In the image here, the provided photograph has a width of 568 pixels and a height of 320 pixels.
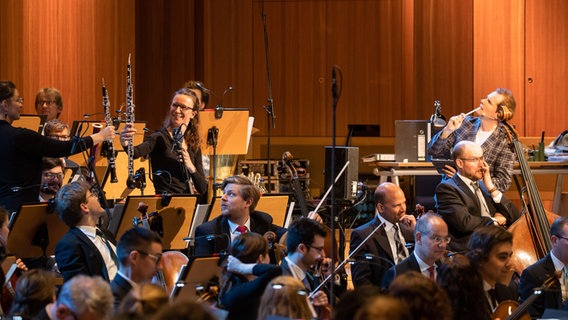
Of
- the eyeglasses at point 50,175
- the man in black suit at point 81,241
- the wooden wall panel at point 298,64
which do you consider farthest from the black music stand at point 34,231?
the wooden wall panel at point 298,64

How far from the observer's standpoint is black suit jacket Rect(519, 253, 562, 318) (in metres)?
4.38

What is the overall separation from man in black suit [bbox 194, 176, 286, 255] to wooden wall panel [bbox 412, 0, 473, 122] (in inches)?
209

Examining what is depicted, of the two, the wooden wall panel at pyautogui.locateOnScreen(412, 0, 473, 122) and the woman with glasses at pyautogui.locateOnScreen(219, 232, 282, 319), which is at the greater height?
the wooden wall panel at pyautogui.locateOnScreen(412, 0, 473, 122)

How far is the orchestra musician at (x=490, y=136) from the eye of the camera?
6.37 metres

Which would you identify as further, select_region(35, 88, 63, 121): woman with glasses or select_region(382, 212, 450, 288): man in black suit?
select_region(35, 88, 63, 121): woman with glasses

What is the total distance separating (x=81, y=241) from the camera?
4328mm

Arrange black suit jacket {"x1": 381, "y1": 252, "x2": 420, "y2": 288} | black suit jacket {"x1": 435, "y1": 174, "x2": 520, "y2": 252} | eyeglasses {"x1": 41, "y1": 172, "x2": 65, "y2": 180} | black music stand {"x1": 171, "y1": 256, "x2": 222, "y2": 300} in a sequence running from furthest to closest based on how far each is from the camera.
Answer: eyeglasses {"x1": 41, "y1": 172, "x2": 65, "y2": 180}
black suit jacket {"x1": 435, "y1": 174, "x2": 520, "y2": 252}
black suit jacket {"x1": 381, "y1": 252, "x2": 420, "y2": 288}
black music stand {"x1": 171, "y1": 256, "x2": 222, "y2": 300}

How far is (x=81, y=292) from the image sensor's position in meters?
2.95

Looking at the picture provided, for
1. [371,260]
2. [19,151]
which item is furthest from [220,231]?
[19,151]

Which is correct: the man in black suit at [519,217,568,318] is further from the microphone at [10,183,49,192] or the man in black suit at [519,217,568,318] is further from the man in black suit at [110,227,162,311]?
the microphone at [10,183,49,192]

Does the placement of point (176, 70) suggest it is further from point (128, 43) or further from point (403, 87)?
point (403, 87)

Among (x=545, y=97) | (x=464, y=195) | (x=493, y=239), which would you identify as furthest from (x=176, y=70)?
(x=493, y=239)

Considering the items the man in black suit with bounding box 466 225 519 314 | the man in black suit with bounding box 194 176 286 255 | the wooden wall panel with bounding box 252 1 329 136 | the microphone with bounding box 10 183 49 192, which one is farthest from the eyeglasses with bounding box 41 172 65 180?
the wooden wall panel with bounding box 252 1 329 136

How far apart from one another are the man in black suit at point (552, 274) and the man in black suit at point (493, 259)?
0.59 feet
